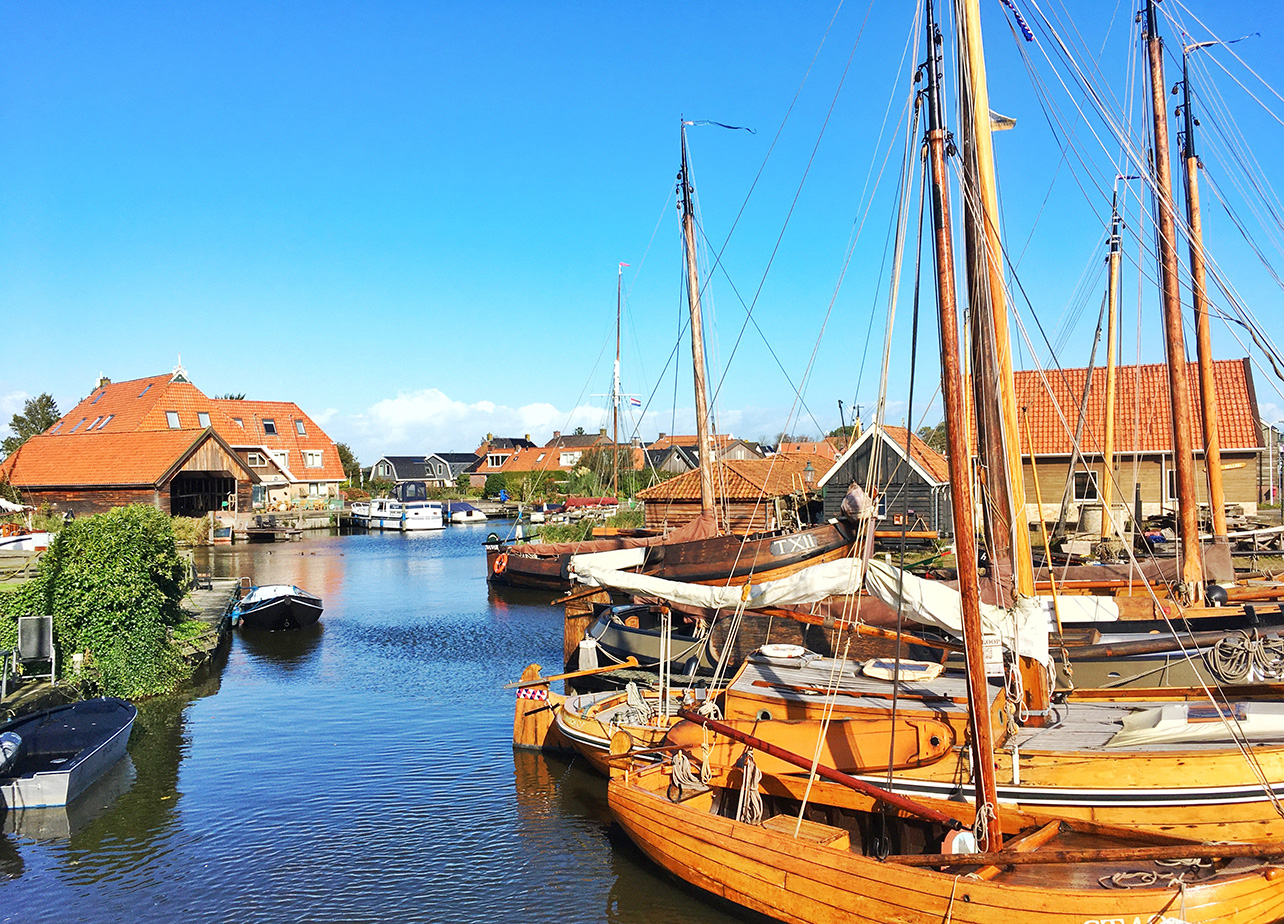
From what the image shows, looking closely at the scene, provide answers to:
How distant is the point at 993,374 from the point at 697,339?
666 inches

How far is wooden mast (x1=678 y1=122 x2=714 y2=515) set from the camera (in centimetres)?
2780

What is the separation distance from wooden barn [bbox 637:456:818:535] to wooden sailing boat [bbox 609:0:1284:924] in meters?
26.2

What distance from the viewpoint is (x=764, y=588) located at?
612 inches

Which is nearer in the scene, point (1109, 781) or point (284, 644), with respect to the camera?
point (1109, 781)

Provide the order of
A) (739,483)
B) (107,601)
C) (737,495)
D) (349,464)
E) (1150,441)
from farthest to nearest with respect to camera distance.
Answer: (349,464), (739,483), (737,495), (1150,441), (107,601)

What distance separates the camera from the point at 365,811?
45.8 feet

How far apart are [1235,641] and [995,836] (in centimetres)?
639

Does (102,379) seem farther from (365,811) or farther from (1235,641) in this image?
(1235,641)

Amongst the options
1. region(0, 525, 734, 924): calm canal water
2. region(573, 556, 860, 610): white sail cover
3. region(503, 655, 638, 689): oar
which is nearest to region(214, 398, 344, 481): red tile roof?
region(0, 525, 734, 924): calm canal water

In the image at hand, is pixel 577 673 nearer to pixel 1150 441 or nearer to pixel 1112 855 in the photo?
pixel 1112 855

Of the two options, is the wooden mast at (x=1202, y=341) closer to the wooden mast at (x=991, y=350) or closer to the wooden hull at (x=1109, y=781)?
the wooden mast at (x=991, y=350)

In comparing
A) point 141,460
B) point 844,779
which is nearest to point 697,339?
point 844,779

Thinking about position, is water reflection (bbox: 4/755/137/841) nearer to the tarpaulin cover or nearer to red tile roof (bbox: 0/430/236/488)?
the tarpaulin cover

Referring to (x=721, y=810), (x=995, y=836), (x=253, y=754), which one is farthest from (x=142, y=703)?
(x=995, y=836)
